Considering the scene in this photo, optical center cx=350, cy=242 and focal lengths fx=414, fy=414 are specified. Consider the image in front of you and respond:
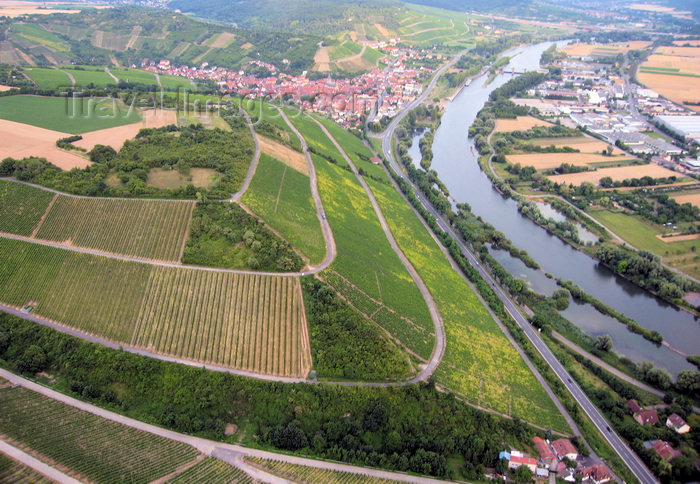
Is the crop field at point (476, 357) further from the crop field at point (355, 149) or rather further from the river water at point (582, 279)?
the crop field at point (355, 149)

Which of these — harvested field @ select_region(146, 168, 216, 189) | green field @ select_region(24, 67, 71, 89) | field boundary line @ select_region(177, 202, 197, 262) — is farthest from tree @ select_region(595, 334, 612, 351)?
green field @ select_region(24, 67, 71, 89)

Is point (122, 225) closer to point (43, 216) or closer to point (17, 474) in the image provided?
point (43, 216)

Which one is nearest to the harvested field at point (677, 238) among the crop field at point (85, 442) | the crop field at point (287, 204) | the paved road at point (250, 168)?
the crop field at point (287, 204)

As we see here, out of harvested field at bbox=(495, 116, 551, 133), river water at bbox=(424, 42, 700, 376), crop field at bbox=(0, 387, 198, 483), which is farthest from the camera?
harvested field at bbox=(495, 116, 551, 133)

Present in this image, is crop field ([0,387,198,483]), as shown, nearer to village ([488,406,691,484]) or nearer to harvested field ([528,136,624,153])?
village ([488,406,691,484])

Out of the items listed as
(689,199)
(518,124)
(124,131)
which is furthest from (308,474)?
(518,124)
